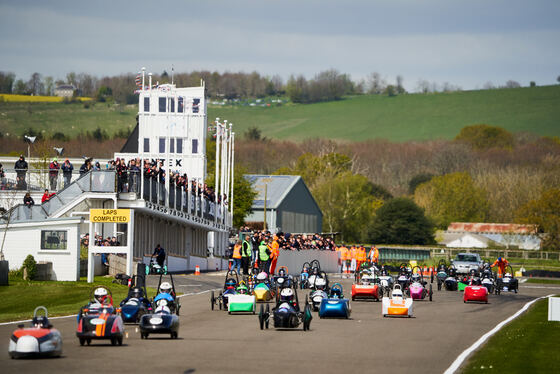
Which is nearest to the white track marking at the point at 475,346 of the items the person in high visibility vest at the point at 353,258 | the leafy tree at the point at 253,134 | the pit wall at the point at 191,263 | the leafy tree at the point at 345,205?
the pit wall at the point at 191,263

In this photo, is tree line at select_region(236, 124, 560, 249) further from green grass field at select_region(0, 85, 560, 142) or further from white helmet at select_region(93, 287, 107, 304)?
white helmet at select_region(93, 287, 107, 304)

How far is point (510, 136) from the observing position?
6831 inches

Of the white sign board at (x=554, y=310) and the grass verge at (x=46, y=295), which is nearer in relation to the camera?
the white sign board at (x=554, y=310)

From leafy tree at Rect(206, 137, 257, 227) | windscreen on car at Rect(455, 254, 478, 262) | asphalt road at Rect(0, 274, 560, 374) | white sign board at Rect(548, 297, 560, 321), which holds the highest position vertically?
leafy tree at Rect(206, 137, 257, 227)

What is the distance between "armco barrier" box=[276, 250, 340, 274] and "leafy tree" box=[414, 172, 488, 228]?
2558 inches

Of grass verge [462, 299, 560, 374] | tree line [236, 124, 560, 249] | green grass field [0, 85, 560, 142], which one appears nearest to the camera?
grass verge [462, 299, 560, 374]

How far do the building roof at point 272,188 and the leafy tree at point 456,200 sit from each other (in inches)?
1362

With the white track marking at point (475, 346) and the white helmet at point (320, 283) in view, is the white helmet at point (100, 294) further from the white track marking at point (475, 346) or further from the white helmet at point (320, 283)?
the white helmet at point (320, 283)

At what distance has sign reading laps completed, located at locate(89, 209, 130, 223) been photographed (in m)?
40.7

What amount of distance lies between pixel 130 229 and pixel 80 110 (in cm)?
12490

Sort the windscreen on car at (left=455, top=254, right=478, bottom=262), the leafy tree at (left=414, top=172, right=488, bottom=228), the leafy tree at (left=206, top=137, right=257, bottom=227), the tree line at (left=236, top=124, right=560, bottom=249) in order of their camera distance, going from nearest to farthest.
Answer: the windscreen on car at (left=455, top=254, right=478, bottom=262)
the leafy tree at (left=206, top=137, right=257, bottom=227)
the tree line at (left=236, top=124, right=560, bottom=249)
the leafy tree at (left=414, top=172, right=488, bottom=228)

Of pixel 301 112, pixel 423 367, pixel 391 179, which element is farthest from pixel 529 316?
pixel 301 112

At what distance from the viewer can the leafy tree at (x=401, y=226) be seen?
109250 mm

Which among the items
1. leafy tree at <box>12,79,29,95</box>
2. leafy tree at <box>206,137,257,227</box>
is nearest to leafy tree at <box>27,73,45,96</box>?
leafy tree at <box>12,79,29,95</box>
